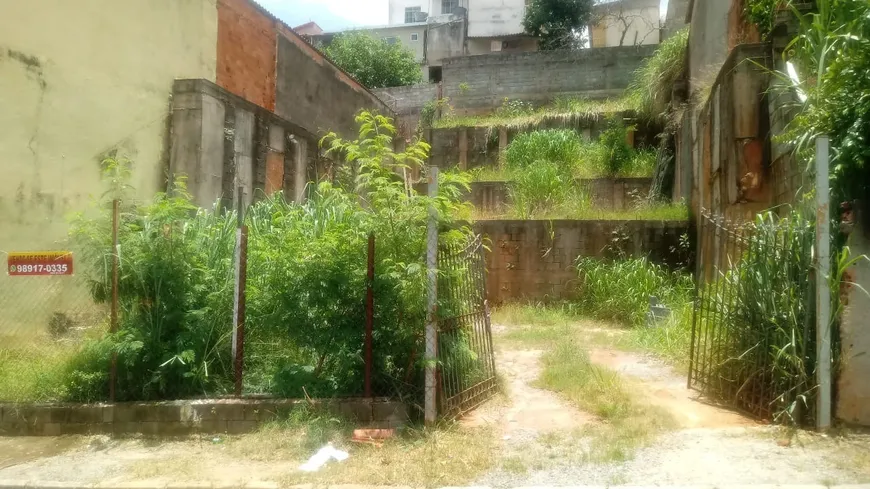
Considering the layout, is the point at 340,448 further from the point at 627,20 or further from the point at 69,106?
the point at 627,20

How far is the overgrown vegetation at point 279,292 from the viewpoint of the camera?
481cm

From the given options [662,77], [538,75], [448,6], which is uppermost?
[448,6]

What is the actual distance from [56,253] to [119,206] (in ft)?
2.19

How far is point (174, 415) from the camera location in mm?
5051

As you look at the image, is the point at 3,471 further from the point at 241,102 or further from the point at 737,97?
the point at 737,97

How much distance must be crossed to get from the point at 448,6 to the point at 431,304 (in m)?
32.3

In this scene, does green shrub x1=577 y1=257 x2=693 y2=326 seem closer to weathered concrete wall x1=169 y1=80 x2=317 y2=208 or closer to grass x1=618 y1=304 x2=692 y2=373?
grass x1=618 y1=304 x2=692 y2=373

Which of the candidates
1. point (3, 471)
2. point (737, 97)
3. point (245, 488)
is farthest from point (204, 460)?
point (737, 97)

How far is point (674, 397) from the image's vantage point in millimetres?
5457

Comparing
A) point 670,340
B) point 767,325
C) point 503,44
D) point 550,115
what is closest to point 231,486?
point 767,325

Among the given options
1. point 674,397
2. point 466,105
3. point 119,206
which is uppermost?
point 466,105

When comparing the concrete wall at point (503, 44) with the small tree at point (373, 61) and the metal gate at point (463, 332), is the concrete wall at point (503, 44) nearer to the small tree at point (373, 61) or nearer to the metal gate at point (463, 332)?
the small tree at point (373, 61)

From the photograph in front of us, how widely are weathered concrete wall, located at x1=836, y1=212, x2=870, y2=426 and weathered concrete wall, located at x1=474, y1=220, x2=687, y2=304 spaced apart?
6154mm

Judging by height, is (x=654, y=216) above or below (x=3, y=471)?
above
